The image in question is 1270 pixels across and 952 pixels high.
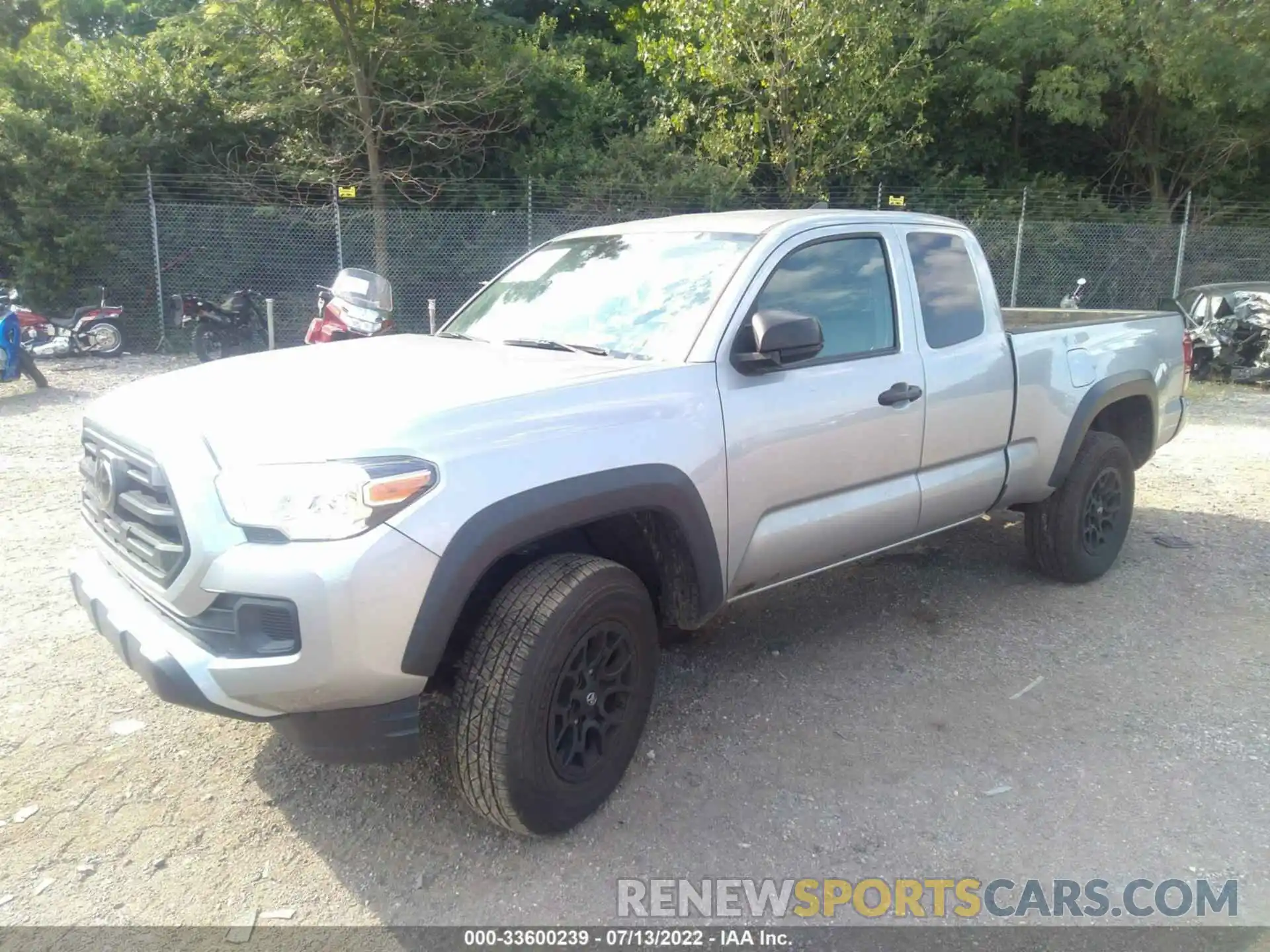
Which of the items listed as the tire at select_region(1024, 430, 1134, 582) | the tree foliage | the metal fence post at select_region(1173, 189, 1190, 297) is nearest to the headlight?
the tire at select_region(1024, 430, 1134, 582)

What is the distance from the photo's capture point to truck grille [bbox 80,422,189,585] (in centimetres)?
276

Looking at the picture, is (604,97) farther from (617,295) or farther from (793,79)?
(617,295)

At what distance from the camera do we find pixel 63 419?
9320 mm

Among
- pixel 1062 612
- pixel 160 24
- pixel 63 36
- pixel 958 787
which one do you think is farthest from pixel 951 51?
pixel 63 36

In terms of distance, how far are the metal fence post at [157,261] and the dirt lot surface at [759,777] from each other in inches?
387

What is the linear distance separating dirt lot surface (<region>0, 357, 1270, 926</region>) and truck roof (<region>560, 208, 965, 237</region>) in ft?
6.26

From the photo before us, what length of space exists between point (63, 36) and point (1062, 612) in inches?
1132

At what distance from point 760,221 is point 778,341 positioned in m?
0.92

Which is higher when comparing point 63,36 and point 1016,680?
point 63,36

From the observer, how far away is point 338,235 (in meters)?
14.1

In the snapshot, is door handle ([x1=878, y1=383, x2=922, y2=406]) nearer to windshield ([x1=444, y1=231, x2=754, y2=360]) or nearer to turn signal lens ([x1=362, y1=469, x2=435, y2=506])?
windshield ([x1=444, y1=231, x2=754, y2=360])

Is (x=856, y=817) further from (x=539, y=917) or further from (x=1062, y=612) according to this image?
(x=1062, y=612)

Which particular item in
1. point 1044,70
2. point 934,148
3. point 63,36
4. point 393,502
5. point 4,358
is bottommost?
point 4,358

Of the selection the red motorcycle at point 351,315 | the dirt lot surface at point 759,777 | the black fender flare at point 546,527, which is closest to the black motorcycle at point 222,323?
the red motorcycle at point 351,315
